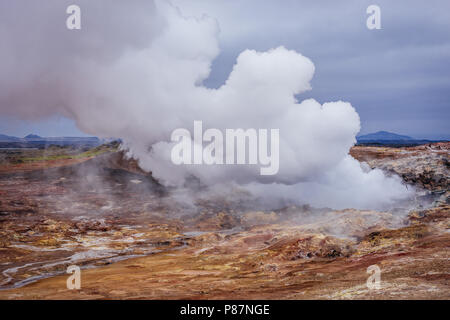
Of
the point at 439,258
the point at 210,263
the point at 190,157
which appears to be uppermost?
the point at 190,157

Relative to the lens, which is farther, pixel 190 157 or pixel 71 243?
pixel 190 157

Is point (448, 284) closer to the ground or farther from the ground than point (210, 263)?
farther from the ground

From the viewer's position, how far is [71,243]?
42000mm

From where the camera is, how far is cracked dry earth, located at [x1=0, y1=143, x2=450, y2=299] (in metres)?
23.4

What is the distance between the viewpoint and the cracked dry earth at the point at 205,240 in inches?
922

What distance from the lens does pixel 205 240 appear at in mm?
45500

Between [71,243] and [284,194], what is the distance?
121 feet

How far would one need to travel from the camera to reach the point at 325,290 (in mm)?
20734
